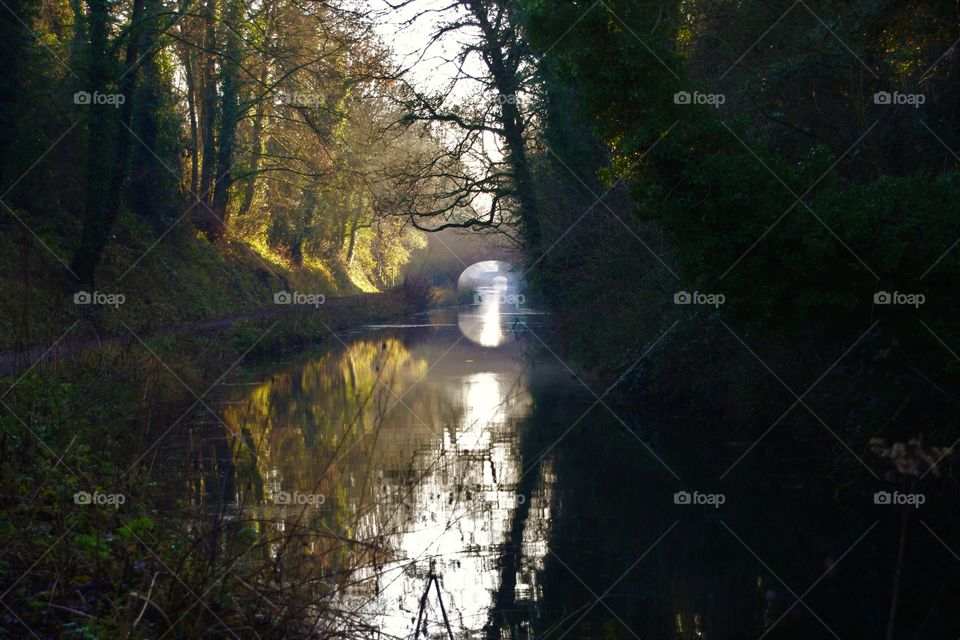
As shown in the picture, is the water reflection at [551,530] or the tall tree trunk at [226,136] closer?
the water reflection at [551,530]

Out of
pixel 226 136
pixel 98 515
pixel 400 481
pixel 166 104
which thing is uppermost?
pixel 226 136

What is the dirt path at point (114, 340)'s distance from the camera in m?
8.32

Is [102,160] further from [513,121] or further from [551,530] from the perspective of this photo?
[551,530]

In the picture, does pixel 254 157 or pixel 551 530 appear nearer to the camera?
pixel 551 530

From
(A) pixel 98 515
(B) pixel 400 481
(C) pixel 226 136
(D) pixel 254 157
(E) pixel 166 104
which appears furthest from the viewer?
(D) pixel 254 157

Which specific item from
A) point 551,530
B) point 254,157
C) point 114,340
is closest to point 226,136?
point 254,157

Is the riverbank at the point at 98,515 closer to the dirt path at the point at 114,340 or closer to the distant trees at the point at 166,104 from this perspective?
the dirt path at the point at 114,340

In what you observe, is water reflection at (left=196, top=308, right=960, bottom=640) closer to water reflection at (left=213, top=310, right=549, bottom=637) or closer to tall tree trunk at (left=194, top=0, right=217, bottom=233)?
water reflection at (left=213, top=310, right=549, bottom=637)

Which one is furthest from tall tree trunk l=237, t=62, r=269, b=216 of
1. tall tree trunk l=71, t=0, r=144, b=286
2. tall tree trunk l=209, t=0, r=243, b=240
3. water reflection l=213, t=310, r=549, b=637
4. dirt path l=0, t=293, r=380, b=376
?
water reflection l=213, t=310, r=549, b=637

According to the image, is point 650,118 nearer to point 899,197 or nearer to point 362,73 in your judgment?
point 899,197

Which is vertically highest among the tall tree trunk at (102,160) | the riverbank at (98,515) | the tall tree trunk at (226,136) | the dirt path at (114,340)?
the tall tree trunk at (226,136)

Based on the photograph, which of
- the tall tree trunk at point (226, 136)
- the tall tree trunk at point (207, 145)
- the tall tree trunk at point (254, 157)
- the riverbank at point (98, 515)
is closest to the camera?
the riverbank at point (98, 515)

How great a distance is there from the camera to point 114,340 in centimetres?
1483

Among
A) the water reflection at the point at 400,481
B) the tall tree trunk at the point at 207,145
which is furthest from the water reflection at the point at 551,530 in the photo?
the tall tree trunk at the point at 207,145
